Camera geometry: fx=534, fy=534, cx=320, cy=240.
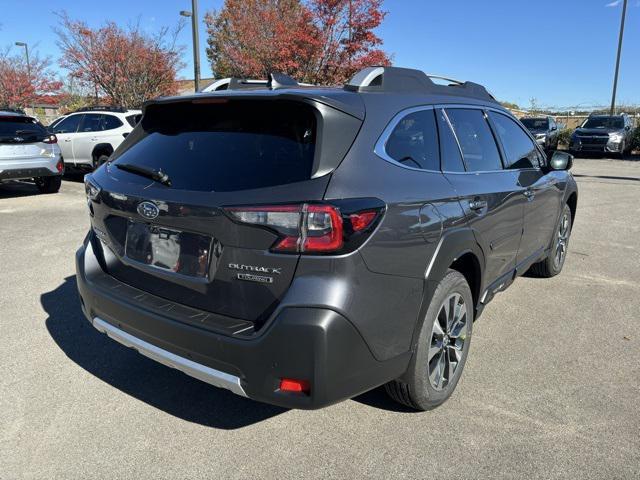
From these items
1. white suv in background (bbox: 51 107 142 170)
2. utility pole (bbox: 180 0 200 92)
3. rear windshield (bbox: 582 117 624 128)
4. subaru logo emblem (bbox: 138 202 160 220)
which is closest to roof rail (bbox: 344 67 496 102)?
subaru logo emblem (bbox: 138 202 160 220)

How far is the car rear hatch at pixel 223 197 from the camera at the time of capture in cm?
228

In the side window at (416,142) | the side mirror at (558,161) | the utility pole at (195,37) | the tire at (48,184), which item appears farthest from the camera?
the utility pole at (195,37)

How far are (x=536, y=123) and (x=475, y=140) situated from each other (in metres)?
21.1

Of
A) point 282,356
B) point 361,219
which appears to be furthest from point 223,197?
point 282,356

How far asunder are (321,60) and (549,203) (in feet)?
61.7

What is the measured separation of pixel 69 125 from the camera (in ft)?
42.4

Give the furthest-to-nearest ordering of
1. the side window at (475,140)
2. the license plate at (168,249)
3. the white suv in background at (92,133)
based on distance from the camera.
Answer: the white suv in background at (92,133) < the side window at (475,140) < the license plate at (168,249)

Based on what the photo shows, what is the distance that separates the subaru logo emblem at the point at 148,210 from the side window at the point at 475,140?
1.87m

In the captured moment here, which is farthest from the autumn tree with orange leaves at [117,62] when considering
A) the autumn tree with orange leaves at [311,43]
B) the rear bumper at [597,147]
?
the rear bumper at [597,147]

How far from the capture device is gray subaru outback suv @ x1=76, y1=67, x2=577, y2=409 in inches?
87.7

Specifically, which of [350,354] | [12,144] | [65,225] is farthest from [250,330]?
[12,144]

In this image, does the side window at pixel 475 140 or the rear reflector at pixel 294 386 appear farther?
the side window at pixel 475 140

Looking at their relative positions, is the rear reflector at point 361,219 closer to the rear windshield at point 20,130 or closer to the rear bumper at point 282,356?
the rear bumper at point 282,356

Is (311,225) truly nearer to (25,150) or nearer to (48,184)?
(25,150)
